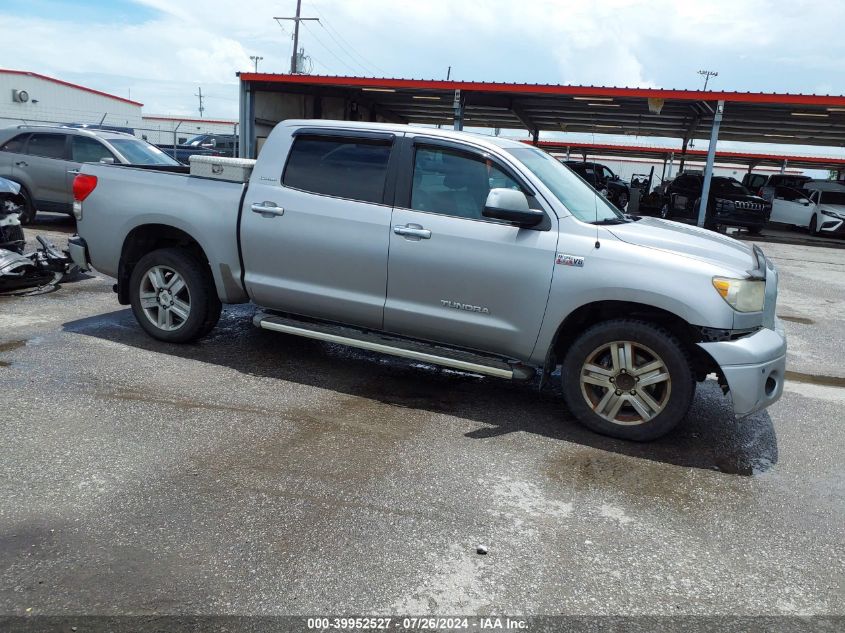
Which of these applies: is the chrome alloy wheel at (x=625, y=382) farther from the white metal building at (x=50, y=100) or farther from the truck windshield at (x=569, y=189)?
the white metal building at (x=50, y=100)

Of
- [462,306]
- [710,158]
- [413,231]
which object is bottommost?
[462,306]

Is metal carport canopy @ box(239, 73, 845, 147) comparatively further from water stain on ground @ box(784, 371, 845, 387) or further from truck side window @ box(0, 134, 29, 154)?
water stain on ground @ box(784, 371, 845, 387)

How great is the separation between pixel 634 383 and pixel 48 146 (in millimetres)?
11582

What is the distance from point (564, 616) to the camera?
9.01ft

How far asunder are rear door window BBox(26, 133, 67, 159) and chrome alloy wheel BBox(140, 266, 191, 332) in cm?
759

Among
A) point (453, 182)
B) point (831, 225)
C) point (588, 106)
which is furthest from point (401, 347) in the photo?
point (831, 225)

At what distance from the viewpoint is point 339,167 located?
5.27 meters

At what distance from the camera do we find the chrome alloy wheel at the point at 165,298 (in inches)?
231

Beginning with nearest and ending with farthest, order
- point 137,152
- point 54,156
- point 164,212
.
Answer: point 164,212 → point 54,156 → point 137,152

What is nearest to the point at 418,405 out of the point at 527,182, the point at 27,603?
the point at 527,182

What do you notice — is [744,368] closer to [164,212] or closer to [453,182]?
[453,182]

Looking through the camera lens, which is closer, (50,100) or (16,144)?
(16,144)

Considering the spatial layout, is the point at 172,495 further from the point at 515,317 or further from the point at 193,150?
the point at 193,150

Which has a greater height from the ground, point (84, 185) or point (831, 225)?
point (84, 185)
